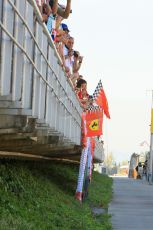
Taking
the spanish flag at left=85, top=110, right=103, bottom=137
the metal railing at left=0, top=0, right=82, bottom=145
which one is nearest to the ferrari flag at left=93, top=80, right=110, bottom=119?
the spanish flag at left=85, top=110, right=103, bottom=137

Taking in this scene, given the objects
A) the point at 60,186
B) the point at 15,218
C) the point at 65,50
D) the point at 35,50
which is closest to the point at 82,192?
the point at 60,186

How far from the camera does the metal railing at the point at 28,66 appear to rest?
23.3 feet

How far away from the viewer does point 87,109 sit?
18.1m

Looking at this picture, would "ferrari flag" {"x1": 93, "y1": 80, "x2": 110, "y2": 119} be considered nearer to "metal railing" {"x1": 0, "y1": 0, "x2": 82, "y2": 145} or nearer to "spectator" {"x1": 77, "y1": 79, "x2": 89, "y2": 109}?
"spectator" {"x1": 77, "y1": 79, "x2": 89, "y2": 109}

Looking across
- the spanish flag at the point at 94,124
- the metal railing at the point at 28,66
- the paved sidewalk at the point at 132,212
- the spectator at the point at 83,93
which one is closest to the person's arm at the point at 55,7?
the metal railing at the point at 28,66

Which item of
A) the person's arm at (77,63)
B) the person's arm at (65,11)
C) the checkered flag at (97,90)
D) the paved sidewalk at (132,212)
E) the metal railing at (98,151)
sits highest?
the person's arm at (65,11)

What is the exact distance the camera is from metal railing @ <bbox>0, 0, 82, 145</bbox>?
23.3 ft

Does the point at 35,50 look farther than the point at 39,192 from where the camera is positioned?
No

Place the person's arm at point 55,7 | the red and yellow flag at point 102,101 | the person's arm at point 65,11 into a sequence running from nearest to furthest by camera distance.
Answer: the person's arm at point 55,7
the person's arm at point 65,11
the red and yellow flag at point 102,101

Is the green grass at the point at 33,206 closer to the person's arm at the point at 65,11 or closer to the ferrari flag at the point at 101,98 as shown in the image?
the ferrari flag at the point at 101,98

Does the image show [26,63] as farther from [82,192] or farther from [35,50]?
[82,192]

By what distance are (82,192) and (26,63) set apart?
1154 centimetres

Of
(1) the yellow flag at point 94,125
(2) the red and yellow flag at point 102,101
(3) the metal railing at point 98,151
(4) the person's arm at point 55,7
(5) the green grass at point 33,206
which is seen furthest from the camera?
(3) the metal railing at point 98,151

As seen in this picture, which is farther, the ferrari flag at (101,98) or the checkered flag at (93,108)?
the ferrari flag at (101,98)
